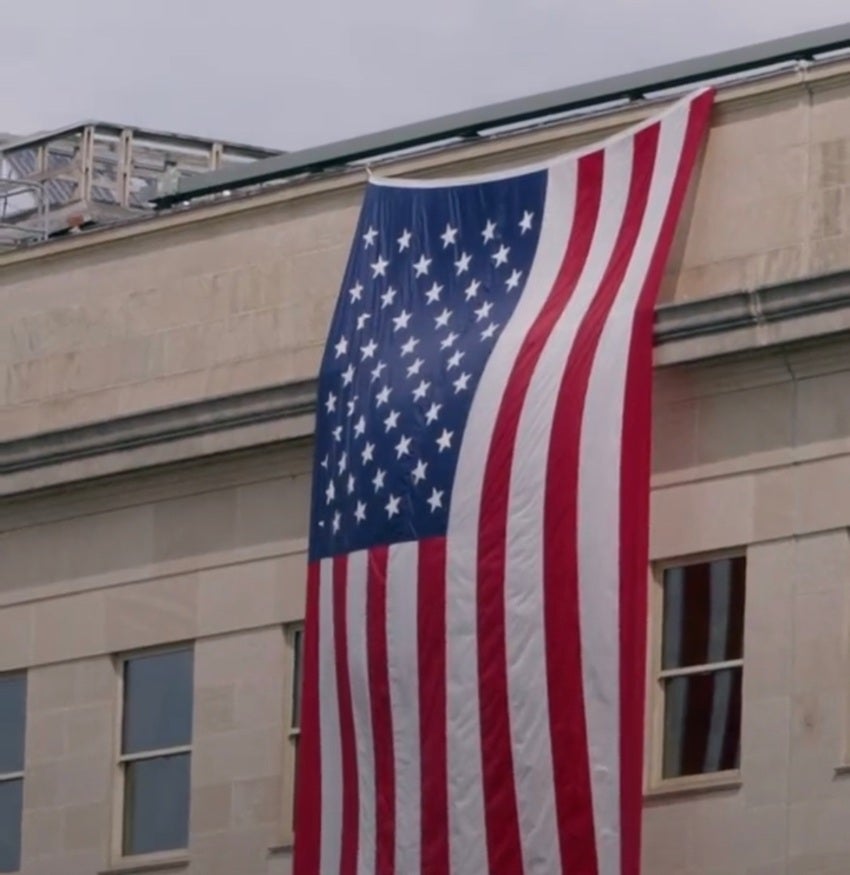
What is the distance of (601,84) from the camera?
37406 millimetres

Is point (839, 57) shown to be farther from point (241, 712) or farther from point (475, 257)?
point (241, 712)

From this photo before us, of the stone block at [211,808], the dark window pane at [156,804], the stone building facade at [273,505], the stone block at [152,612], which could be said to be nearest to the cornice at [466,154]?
the stone building facade at [273,505]

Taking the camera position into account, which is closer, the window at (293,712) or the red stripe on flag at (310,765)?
the red stripe on flag at (310,765)

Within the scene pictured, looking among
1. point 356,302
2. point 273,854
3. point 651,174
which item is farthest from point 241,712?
point 651,174

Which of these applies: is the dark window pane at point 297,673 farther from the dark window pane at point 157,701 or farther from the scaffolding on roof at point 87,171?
the scaffolding on roof at point 87,171

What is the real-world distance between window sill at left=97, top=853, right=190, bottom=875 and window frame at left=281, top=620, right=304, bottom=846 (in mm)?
1159

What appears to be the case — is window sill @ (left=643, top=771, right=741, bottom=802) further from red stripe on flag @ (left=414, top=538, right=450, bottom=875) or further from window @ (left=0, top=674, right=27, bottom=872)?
window @ (left=0, top=674, right=27, bottom=872)

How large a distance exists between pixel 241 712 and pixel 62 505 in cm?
304

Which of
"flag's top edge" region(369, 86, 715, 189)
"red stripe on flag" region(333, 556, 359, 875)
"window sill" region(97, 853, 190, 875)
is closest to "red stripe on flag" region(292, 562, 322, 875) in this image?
"red stripe on flag" region(333, 556, 359, 875)

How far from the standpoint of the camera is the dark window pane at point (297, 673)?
38062mm

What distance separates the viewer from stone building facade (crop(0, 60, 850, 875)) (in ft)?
113

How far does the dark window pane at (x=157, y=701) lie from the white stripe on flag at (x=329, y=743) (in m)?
2.41

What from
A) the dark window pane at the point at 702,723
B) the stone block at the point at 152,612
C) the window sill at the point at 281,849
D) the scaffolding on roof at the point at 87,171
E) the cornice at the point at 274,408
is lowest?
the window sill at the point at 281,849

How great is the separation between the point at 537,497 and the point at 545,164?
3.15m
